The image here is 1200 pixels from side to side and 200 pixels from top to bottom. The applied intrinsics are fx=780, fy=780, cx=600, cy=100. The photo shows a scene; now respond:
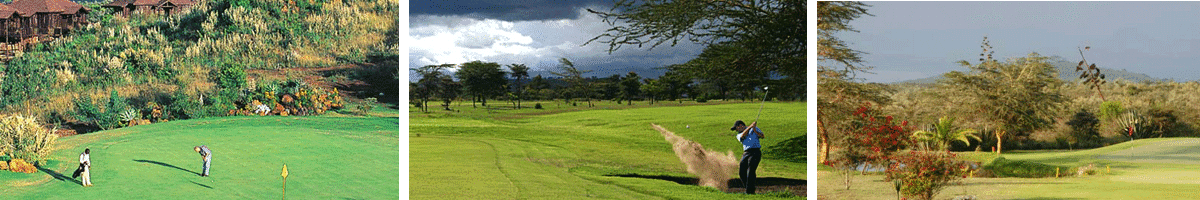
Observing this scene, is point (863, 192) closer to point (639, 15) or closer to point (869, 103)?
point (869, 103)

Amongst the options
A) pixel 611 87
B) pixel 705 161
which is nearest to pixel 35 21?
pixel 611 87

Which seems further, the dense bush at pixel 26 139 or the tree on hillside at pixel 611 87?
the tree on hillside at pixel 611 87

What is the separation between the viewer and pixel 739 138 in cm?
677

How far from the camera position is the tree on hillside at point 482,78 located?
6.83 m

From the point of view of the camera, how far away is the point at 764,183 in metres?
6.77

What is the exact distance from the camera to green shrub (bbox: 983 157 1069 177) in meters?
6.57

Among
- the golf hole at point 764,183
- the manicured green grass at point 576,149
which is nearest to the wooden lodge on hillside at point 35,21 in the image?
the manicured green grass at point 576,149

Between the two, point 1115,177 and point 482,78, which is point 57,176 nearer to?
point 482,78

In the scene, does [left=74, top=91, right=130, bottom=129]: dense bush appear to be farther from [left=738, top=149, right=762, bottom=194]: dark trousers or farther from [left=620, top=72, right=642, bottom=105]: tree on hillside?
[left=738, top=149, right=762, bottom=194]: dark trousers

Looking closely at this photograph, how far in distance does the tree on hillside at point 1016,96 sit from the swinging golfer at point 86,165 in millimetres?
7297

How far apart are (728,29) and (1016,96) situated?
2510mm

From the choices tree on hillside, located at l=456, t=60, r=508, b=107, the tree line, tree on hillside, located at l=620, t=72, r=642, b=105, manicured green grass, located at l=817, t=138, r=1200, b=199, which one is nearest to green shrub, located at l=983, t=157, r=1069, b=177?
manicured green grass, located at l=817, t=138, r=1200, b=199

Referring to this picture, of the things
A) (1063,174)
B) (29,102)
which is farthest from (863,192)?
(29,102)

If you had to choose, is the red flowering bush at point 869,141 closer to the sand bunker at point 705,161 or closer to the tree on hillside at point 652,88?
the sand bunker at point 705,161
